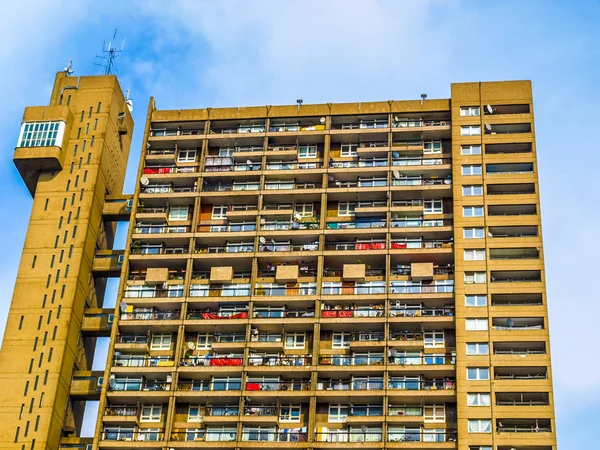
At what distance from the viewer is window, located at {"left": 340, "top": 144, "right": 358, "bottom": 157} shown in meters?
112

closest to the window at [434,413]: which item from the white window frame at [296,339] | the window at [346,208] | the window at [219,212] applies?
the white window frame at [296,339]

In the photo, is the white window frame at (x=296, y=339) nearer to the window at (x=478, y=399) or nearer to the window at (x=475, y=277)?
the window at (x=475, y=277)

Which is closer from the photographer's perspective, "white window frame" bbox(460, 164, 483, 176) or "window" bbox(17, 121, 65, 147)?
"white window frame" bbox(460, 164, 483, 176)

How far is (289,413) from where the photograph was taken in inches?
3873

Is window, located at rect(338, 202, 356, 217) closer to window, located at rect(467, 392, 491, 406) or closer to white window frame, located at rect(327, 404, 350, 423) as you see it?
white window frame, located at rect(327, 404, 350, 423)

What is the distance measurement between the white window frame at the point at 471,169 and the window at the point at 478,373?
761 inches

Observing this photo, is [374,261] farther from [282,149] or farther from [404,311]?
[282,149]

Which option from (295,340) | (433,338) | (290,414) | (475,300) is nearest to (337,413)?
(290,414)

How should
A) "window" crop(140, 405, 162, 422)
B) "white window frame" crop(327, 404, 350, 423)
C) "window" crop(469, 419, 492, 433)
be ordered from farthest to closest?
"window" crop(140, 405, 162, 422) → "white window frame" crop(327, 404, 350, 423) → "window" crop(469, 419, 492, 433)

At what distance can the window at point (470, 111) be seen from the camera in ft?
363

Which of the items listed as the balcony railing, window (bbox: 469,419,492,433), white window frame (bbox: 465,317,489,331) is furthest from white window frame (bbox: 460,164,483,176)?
the balcony railing

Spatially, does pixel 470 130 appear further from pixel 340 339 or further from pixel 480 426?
pixel 480 426

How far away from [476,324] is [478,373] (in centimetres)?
440

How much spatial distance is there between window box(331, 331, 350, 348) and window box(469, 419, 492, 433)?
13.0m
